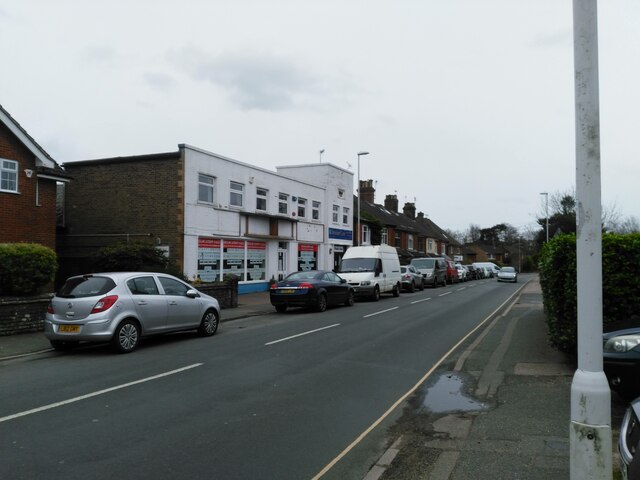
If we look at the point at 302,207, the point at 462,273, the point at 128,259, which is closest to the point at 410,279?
the point at 302,207

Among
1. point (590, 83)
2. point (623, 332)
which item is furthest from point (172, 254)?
point (590, 83)

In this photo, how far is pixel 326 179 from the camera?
3416 centimetres

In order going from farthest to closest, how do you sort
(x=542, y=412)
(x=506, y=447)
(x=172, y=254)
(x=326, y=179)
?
1. (x=326, y=179)
2. (x=172, y=254)
3. (x=542, y=412)
4. (x=506, y=447)

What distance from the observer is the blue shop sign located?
33947mm

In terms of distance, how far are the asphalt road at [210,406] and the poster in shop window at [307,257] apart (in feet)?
62.6

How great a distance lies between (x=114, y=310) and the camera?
952 cm

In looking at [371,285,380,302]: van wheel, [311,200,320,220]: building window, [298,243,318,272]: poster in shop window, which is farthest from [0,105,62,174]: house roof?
[311,200,320,220]: building window

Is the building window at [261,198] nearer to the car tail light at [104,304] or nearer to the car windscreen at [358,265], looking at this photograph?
the car windscreen at [358,265]

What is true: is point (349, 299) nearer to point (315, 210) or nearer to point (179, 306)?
point (179, 306)

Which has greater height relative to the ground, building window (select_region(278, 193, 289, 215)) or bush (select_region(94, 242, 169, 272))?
building window (select_region(278, 193, 289, 215))

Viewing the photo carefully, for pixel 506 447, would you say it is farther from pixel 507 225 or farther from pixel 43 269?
pixel 507 225

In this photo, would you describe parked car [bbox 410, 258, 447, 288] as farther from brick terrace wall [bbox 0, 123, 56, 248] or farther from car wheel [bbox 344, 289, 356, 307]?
brick terrace wall [bbox 0, 123, 56, 248]

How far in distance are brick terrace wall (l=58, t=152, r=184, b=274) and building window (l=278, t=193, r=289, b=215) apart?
8.12 m

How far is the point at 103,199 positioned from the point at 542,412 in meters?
21.6
